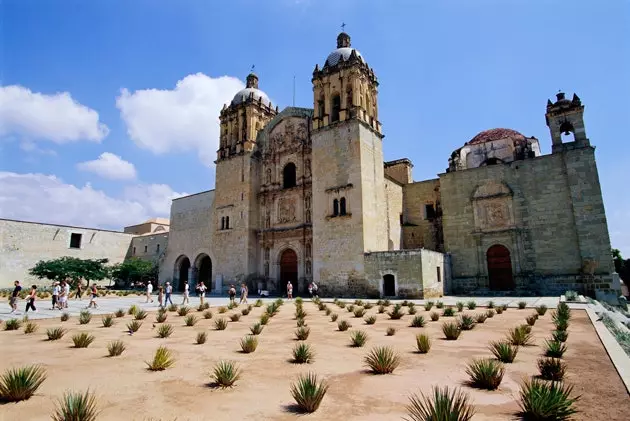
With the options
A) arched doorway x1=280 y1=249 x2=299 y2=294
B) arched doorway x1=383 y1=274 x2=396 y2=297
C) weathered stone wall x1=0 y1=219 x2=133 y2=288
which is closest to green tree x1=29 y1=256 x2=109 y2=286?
weathered stone wall x1=0 y1=219 x2=133 y2=288

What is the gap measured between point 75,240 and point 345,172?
104 ft

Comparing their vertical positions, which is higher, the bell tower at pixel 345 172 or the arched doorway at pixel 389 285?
the bell tower at pixel 345 172

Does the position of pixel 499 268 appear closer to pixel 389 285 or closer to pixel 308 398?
pixel 389 285

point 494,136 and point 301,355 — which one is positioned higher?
point 494,136

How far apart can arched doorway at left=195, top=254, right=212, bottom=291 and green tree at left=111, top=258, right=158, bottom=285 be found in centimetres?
853

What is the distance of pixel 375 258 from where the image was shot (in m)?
22.2

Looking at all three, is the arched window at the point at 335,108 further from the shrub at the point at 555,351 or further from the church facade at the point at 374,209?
the shrub at the point at 555,351

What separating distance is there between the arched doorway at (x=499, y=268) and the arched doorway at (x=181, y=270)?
26235 mm

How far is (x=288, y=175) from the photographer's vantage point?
29.3m

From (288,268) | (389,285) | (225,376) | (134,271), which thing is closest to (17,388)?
(225,376)

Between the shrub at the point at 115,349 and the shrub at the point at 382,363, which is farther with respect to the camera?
the shrub at the point at 115,349

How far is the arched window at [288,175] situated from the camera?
2903cm

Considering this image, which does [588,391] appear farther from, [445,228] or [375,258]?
[445,228]

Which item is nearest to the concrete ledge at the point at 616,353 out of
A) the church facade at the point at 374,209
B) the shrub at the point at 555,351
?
the shrub at the point at 555,351
